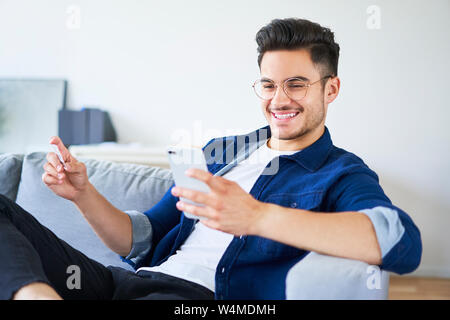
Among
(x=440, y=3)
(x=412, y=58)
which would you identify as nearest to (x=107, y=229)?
(x=412, y=58)

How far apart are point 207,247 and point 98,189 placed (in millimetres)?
663

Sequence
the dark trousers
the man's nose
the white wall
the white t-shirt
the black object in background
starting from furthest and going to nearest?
the black object in background
the white wall
the man's nose
the white t-shirt
the dark trousers

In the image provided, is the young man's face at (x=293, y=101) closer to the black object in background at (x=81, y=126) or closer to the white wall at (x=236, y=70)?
the white wall at (x=236, y=70)

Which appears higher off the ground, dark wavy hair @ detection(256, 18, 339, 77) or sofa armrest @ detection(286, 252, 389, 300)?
dark wavy hair @ detection(256, 18, 339, 77)

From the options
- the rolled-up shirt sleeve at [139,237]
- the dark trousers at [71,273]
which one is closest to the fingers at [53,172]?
the dark trousers at [71,273]

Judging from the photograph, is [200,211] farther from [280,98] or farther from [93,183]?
[93,183]

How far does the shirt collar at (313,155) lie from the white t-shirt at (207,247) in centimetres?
9

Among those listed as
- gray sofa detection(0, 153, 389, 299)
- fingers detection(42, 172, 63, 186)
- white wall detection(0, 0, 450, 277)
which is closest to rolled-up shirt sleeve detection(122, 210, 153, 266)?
gray sofa detection(0, 153, 389, 299)

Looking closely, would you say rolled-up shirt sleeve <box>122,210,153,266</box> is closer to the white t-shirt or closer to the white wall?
the white t-shirt

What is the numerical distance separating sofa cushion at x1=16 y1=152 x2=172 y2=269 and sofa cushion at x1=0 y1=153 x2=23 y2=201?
31 millimetres

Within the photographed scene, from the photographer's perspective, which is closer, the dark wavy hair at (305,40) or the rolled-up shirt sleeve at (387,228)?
the rolled-up shirt sleeve at (387,228)

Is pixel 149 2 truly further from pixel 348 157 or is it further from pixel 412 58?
pixel 348 157

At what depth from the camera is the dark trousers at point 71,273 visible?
1091 millimetres

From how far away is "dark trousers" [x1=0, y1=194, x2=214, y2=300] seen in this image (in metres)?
1.09
